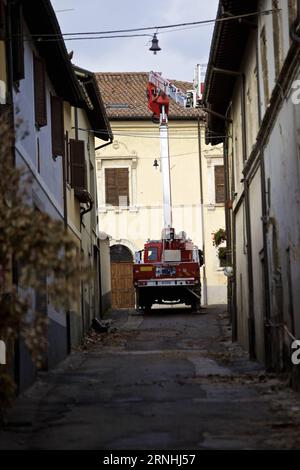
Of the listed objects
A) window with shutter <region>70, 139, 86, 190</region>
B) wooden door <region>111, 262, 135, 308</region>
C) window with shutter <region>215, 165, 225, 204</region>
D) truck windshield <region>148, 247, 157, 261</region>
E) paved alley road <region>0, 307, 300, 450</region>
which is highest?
window with shutter <region>215, 165, 225, 204</region>

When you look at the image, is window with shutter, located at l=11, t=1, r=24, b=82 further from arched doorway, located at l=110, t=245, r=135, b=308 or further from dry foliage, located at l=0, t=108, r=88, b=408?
arched doorway, located at l=110, t=245, r=135, b=308

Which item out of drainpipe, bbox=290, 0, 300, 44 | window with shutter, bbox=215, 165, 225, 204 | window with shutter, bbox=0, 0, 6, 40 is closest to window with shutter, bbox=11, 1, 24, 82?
window with shutter, bbox=0, 0, 6, 40

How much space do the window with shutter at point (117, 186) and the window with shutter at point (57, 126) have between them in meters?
25.3

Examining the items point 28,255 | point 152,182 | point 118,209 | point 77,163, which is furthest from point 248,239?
point 152,182

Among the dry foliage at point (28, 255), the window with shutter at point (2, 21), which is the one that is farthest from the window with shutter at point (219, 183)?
the dry foliage at point (28, 255)

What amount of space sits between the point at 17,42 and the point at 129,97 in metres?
34.8

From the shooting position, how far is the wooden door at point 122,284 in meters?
45.3

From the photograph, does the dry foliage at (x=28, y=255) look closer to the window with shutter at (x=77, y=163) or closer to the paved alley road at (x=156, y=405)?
the paved alley road at (x=156, y=405)

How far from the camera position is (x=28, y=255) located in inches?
257

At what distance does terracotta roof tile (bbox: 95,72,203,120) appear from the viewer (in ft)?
149

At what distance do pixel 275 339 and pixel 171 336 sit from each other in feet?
33.1

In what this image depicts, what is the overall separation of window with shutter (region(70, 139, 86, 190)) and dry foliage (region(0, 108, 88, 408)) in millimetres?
15919

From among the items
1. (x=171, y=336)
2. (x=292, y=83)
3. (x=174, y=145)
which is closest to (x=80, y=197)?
(x=171, y=336)
